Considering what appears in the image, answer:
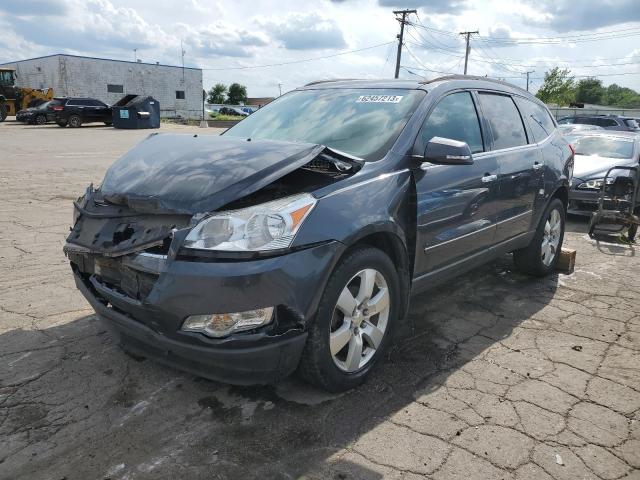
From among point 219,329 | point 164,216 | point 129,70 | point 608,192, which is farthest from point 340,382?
point 129,70

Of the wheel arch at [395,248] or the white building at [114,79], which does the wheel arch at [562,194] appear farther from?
the white building at [114,79]

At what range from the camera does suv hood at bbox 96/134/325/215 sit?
A: 8.59ft

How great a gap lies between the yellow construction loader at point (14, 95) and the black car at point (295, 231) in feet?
113

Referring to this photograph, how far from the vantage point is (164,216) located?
2672 mm

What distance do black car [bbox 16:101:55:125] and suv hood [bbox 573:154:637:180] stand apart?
28.6m

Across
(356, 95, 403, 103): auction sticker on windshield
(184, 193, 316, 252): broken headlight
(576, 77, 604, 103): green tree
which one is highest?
(576, 77, 604, 103): green tree

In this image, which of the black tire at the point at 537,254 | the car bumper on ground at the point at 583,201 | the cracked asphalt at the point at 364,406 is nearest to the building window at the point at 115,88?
the car bumper on ground at the point at 583,201

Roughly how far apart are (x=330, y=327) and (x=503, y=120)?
2.70 metres

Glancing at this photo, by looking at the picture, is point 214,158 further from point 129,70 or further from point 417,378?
point 129,70

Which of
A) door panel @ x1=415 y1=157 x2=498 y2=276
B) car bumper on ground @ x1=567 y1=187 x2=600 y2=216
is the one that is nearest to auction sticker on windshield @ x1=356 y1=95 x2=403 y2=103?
door panel @ x1=415 y1=157 x2=498 y2=276

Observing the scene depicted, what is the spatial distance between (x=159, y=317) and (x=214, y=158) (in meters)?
0.94

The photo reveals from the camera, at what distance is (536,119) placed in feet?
16.5

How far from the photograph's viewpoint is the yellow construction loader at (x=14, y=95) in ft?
107

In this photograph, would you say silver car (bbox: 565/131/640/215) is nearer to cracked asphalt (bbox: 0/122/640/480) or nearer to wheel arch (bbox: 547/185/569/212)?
wheel arch (bbox: 547/185/569/212)
